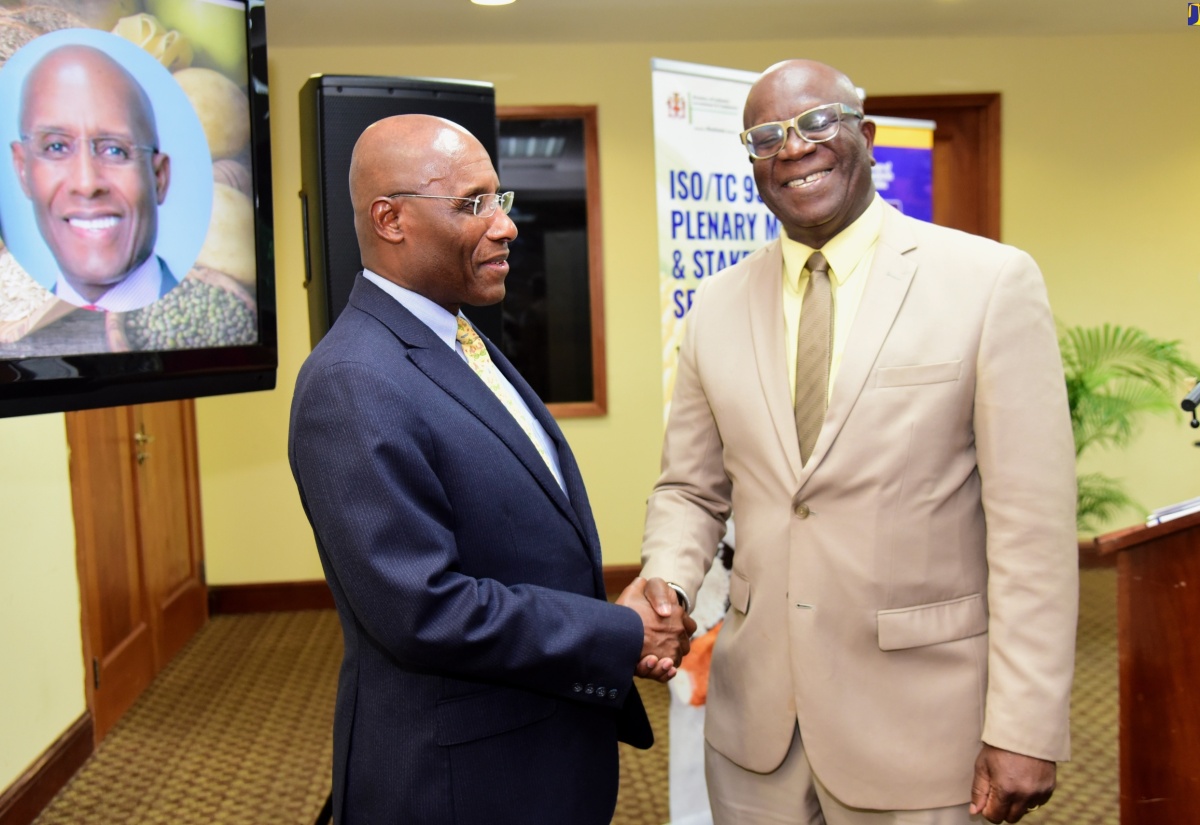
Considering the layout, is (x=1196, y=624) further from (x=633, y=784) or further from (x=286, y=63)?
(x=286, y=63)

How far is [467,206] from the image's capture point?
146 cm

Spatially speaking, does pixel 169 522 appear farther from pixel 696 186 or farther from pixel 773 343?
pixel 773 343

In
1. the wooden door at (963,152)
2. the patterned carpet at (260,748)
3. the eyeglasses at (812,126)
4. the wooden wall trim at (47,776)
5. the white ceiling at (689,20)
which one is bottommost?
the patterned carpet at (260,748)

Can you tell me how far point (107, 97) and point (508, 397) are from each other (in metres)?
0.80

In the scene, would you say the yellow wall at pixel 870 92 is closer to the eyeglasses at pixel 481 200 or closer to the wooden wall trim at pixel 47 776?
the wooden wall trim at pixel 47 776

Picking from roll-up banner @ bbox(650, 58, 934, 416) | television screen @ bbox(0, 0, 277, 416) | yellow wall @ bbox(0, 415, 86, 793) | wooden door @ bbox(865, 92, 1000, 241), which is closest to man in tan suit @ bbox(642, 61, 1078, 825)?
television screen @ bbox(0, 0, 277, 416)

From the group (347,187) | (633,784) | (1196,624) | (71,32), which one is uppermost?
(71,32)

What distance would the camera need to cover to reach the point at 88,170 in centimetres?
163

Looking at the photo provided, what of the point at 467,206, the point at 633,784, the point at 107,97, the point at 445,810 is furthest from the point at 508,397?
the point at 633,784

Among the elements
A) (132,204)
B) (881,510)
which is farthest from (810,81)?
(132,204)

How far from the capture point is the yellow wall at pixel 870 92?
5.12 meters

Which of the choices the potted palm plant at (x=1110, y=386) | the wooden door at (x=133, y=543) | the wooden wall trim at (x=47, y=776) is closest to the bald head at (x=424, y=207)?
the wooden wall trim at (x=47, y=776)

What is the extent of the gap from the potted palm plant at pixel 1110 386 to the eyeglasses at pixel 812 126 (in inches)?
127

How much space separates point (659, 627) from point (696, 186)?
163 centimetres
